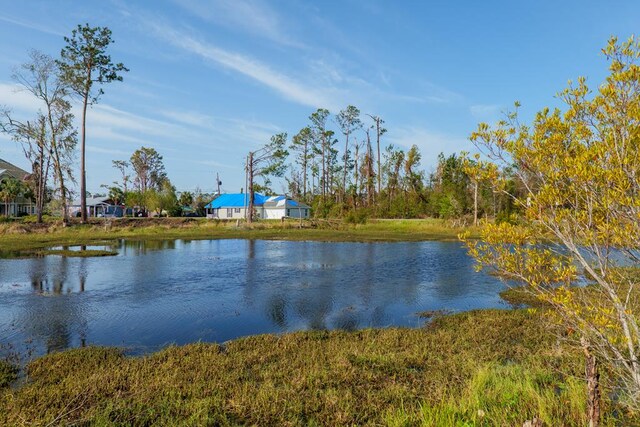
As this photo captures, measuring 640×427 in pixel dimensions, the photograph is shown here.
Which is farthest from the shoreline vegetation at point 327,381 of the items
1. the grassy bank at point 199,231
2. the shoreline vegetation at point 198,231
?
the grassy bank at point 199,231

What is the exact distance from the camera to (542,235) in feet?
20.9

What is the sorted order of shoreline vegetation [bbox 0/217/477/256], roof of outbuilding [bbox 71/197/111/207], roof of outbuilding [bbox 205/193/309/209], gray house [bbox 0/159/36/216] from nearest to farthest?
1. shoreline vegetation [bbox 0/217/477/256]
2. gray house [bbox 0/159/36/216]
3. roof of outbuilding [bbox 205/193/309/209]
4. roof of outbuilding [bbox 71/197/111/207]

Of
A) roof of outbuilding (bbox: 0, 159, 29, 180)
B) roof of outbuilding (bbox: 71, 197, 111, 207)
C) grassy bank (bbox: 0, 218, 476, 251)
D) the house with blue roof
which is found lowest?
grassy bank (bbox: 0, 218, 476, 251)

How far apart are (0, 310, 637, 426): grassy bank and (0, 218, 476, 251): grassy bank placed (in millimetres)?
28859

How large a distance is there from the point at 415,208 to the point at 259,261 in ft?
165

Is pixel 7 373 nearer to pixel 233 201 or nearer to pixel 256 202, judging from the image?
pixel 256 202

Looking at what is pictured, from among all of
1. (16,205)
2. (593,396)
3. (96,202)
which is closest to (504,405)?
(593,396)

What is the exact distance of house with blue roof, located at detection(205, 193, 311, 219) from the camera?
3292 inches

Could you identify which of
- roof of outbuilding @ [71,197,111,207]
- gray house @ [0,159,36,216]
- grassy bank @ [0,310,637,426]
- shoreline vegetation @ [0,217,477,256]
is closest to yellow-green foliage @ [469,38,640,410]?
grassy bank @ [0,310,637,426]

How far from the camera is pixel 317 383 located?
306 inches

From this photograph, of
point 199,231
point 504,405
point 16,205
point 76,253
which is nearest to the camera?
Result: point 504,405

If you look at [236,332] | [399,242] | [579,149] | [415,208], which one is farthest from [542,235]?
[415,208]

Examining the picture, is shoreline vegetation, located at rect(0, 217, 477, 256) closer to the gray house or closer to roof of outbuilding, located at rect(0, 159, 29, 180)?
the gray house

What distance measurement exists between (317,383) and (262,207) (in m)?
78.6
